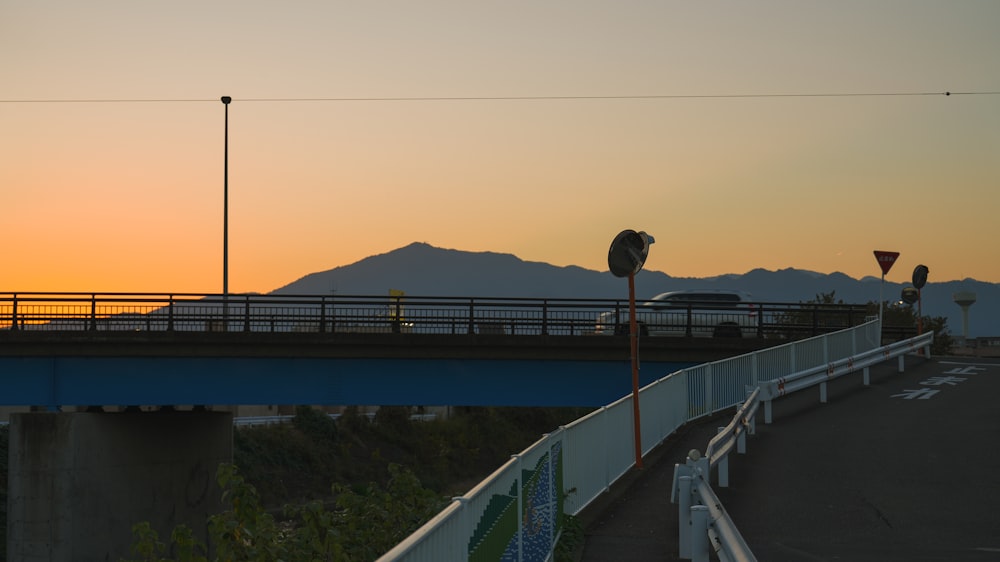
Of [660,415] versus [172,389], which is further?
[172,389]

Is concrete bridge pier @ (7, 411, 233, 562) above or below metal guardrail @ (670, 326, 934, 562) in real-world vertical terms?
below

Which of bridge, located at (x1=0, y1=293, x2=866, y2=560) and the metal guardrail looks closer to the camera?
the metal guardrail

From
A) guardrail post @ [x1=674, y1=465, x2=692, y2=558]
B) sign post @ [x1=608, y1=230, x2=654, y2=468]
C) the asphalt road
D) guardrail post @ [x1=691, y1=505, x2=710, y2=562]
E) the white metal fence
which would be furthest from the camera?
sign post @ [x1=608, y1=230, x2=654, y2=468]

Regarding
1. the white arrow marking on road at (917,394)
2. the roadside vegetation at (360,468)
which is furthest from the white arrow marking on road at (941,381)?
the roadside vegetation at (360,468)

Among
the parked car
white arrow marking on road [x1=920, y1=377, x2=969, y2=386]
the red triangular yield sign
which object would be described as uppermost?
the red triangular yield sign

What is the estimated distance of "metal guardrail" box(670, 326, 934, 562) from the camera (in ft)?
23.0

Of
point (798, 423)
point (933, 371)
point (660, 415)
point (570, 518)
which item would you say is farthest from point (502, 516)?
point (933, 371)

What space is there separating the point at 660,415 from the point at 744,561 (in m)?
15.2

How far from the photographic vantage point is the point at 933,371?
115ft

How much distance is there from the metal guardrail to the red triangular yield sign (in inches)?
184

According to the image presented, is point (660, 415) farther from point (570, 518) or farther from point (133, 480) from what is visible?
point (133, 480)

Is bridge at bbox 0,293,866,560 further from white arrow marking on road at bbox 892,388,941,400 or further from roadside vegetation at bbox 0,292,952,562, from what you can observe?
white arrow marking on road at bbox 892,388,941,400

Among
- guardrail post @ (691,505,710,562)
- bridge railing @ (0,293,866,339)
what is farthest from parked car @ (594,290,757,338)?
guardrail post @ (691,505,710,562)

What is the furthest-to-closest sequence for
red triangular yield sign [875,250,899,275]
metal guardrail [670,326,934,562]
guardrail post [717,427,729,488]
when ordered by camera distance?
1. red triangular yield sign [875,250,899,275]
2. guardrail post [717,427,729,488]
3. metal guardrail [670,326,934,562]
